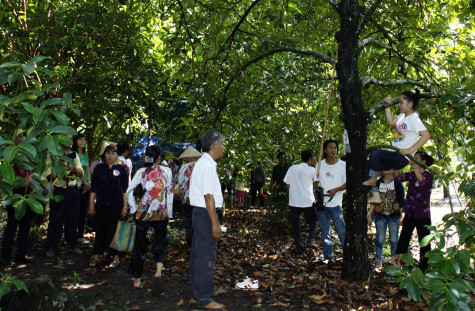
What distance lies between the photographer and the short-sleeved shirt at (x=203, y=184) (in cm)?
509

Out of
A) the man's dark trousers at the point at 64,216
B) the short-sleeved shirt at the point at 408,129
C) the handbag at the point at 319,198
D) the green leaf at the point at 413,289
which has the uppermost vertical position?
the short-sleeved shirt at the point at 408,129

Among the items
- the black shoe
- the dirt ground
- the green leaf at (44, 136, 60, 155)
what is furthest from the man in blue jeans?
the green leaf at (44, 136, 60, 155)

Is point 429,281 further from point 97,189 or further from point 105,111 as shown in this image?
point 105,111

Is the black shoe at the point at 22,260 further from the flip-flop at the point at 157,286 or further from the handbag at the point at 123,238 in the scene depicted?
the flip-flop at the point at 157,286

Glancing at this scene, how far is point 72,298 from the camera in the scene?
5.29 metres

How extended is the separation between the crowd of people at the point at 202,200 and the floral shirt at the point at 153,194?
0.05ft

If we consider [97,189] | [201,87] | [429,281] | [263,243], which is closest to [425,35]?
[201,87]

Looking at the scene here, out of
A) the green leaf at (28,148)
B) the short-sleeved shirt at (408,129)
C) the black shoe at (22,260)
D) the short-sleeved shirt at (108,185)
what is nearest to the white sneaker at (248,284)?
the short-sleeved shirt at (108,185)

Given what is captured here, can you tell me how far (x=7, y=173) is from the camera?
2475 millimetres

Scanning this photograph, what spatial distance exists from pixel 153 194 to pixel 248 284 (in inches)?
77.2

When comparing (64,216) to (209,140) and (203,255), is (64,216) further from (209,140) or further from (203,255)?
(209,140)

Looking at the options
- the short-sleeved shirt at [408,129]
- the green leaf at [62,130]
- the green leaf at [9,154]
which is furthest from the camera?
the short-sleeved shirt at [408,129]

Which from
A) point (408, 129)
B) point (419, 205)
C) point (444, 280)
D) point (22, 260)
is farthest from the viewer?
point (22, 260)

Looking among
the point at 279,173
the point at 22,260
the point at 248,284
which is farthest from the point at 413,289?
the point at 279,173
